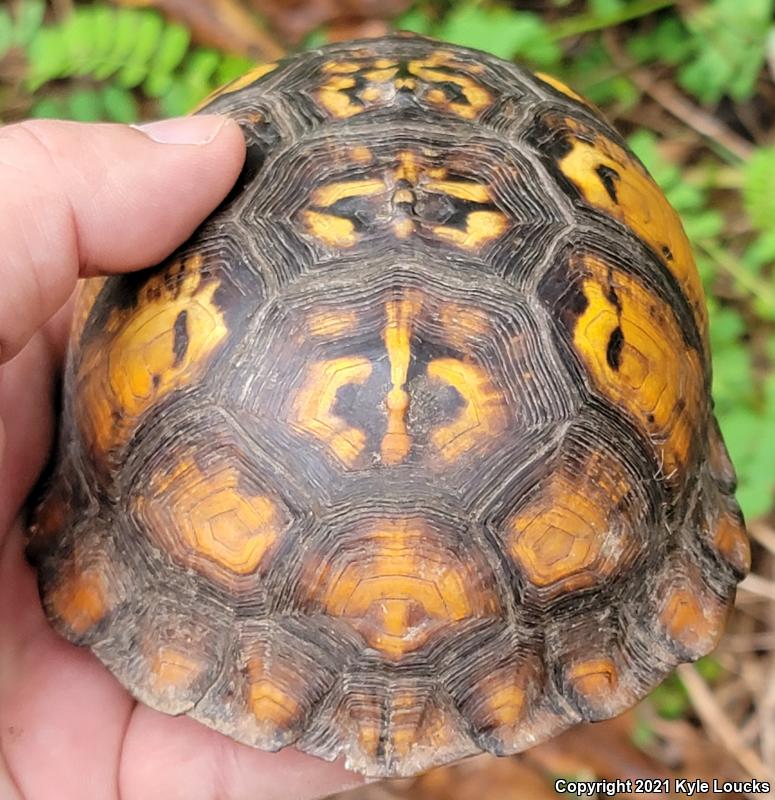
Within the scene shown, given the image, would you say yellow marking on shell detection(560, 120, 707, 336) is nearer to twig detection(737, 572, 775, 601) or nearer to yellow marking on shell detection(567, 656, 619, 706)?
yellow marking on shell detection(567, 656, 619, 706)

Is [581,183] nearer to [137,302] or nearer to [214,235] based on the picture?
[214,235]

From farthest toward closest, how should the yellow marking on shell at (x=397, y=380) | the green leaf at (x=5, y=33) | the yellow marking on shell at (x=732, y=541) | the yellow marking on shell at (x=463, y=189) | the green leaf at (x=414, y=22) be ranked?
the green leaf at (x=414, y=22) < the green leaf at (x=5, y=33) < the yellow marking on shell at (x=732, y=541) < the yellow marking on shell at (x=463, y=189) < the yellow marking on shell at (x=397, y=380)

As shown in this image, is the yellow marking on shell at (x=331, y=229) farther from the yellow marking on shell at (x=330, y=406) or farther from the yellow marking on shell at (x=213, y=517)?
the yellow marking on shell at (x=213, y=517)

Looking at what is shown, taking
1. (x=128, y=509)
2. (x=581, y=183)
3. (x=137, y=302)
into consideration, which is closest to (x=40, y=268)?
(x=137, y=302)

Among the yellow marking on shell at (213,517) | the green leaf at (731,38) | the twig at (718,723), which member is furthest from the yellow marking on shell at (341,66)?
the twig at (718,723)

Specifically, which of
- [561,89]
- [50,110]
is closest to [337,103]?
[561,89]

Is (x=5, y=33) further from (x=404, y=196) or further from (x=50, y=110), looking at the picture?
(x=404, y=196)

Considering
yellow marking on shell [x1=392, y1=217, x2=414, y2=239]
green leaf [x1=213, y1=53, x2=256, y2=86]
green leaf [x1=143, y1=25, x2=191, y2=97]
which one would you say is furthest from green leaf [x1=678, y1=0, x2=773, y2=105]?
yellow marking on shell [x1=392, y1=217, x2=414, y2=239]
